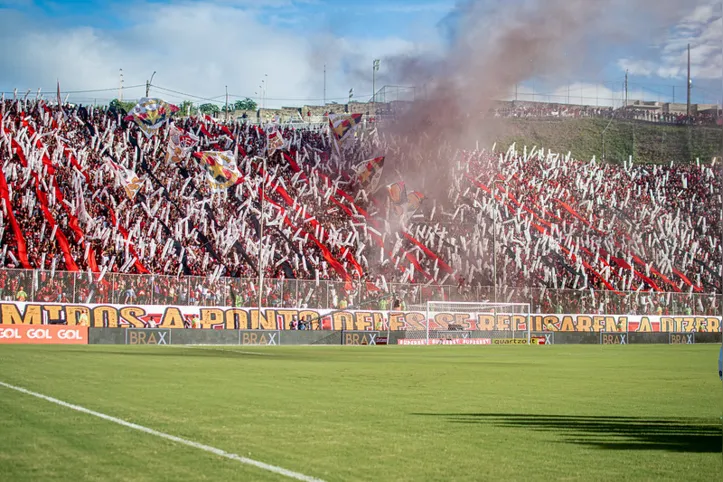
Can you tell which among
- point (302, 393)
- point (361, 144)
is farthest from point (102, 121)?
point (302, 393)

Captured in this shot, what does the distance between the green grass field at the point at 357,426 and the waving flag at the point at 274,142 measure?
48.6m

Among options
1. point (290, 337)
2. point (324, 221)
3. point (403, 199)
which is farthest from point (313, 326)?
point (403, 199)

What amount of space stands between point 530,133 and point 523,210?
1898cm

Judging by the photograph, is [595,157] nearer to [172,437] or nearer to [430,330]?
[430,330]

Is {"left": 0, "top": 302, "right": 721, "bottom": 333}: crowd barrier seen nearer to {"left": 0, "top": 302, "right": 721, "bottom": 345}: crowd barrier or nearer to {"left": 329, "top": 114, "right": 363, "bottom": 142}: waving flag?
{"left": 0, "top": 302, "right": 721, "bottom": 345}: crowd barrier

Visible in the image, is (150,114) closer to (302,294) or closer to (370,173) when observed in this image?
(370,173)

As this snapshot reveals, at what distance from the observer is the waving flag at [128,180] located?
188 ft

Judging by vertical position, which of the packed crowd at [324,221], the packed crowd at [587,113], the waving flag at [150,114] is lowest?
the packed crowd at [324,221]

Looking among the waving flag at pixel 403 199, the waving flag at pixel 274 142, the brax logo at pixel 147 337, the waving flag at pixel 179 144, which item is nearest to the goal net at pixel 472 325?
the brax logo at pixel 147 337

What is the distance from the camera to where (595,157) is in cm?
8825

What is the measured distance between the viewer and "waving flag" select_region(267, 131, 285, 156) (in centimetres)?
6894

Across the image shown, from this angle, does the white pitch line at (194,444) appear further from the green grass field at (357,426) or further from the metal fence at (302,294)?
the metal fence at (302,294)

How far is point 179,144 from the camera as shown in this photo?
212 ft

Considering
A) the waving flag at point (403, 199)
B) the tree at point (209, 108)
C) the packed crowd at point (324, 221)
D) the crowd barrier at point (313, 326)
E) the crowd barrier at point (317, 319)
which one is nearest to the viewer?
the crowd barrier at point (313, 326)
